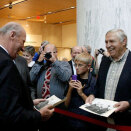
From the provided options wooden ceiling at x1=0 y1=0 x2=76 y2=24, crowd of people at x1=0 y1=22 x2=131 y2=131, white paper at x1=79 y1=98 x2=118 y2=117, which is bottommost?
white paper at x1=79 y1=98 x2=118 y2=117

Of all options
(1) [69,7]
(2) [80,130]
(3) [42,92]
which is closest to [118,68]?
(2) [80,130]

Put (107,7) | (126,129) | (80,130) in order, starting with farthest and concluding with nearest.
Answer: (107,7) → (80,130) → (126,129)

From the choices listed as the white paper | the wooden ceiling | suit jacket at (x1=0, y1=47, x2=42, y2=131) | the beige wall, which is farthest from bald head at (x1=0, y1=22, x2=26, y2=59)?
the beige wall

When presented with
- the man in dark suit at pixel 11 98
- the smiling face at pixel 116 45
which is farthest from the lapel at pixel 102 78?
the man in dark suit at pixel 11 98

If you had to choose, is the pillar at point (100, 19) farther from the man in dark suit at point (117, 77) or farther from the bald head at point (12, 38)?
the bald head at point (12, 38)

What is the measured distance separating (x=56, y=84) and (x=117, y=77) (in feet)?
2.74

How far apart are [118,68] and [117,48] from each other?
0.74 feet

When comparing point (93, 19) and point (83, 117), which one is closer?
point (83, 117)

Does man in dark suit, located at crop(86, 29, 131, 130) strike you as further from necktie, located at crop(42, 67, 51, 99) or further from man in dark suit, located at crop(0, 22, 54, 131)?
man in dark suit, located at crop(0, 22, 54, 131)

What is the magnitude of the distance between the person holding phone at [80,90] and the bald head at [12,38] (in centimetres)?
100

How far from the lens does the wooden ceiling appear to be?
8102 millimetres

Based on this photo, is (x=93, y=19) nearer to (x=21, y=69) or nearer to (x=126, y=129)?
(x=21, y=69)

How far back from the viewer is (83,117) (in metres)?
2.33

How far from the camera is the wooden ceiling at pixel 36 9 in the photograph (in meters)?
8.10
